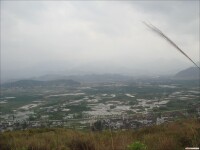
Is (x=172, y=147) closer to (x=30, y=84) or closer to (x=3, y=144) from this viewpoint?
(x=3, y=144)

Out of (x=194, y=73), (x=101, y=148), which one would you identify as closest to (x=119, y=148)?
(x=101, y=148)

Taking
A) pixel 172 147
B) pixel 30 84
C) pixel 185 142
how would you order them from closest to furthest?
pixel 172 147 → pixel 185 142 → pixel 30 84

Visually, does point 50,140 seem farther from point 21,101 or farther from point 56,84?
point 56,84

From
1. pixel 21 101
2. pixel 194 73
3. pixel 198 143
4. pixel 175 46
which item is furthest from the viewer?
pixel 194 73

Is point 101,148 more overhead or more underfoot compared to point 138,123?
more overhead

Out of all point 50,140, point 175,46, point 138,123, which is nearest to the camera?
point 175,46

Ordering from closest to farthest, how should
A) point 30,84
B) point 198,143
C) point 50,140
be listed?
1. point 198,143
2. point 50,140
3. point 30,84

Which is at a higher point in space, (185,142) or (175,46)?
(175,46)

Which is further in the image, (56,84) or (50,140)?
(56,84)

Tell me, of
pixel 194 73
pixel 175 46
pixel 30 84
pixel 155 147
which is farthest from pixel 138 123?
pixel 194 73
